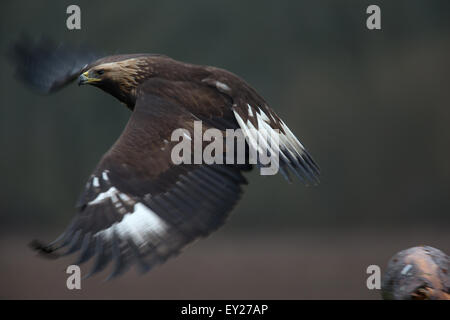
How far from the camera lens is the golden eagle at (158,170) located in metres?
3.14

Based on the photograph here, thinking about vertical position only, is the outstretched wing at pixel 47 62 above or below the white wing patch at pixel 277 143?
above

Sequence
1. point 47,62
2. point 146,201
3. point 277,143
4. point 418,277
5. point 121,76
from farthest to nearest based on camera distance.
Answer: point 47,62, point 121,76, point 277,143, point 146,201, point 418,277

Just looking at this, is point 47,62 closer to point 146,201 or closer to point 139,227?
point 146,201

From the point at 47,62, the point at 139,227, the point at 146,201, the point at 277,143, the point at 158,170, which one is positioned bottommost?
the point at 139,227

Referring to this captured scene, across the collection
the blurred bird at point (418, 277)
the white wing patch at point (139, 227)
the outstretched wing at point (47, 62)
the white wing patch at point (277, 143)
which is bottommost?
the blurred bird at point (418, 277)

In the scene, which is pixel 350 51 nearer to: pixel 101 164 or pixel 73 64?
pixel 73 64

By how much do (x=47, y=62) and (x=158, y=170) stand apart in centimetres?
185

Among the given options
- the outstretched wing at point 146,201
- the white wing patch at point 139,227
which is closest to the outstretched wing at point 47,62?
the outstretched wing at point 146,201

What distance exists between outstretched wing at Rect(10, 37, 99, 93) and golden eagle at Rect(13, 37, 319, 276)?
67cm

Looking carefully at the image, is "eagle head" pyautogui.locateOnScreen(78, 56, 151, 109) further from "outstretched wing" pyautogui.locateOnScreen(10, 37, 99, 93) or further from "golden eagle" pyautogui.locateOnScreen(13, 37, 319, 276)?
"outstretched wing" pyautogui.locateOnScreen(10, 37, 99, 93)

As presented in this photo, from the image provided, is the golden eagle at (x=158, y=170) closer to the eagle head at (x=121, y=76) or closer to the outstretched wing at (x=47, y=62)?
the eagle head at (x=121, y=76)

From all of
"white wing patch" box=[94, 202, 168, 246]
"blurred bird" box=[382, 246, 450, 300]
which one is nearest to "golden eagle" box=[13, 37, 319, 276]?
"white wing patch" box=[94, 202, 168, 246]

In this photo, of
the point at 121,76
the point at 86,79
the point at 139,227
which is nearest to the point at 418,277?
the point at 139,227

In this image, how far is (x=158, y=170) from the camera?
3398mm
